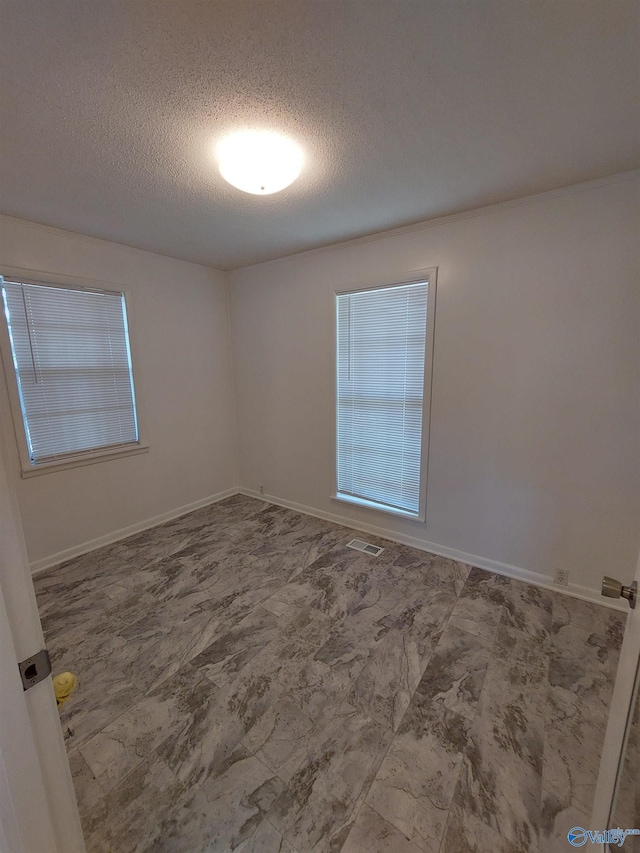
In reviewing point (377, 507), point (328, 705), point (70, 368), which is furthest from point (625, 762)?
point (70, 368)

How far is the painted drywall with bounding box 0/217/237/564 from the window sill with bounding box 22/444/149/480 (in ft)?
0.16

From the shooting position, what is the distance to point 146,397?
3264mm

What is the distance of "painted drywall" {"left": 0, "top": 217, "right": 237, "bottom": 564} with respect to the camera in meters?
2.62

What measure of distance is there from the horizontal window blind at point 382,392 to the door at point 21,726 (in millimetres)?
2560

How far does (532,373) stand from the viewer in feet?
7.44

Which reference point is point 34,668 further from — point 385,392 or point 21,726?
point 385,392

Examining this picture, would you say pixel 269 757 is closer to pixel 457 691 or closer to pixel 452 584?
pixel 457 691

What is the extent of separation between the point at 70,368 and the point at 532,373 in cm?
350

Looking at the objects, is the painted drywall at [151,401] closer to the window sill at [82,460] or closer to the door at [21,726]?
the window sill at [82,460]

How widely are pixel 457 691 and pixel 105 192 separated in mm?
3348

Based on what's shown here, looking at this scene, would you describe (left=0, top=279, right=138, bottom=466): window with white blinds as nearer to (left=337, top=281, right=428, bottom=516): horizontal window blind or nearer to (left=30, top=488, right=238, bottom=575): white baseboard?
(left=30, top=488, right=238, bottom=575): white baseboard

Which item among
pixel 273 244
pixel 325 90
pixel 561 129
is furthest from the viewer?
pixel 273 244

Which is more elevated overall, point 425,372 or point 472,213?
point 472,213

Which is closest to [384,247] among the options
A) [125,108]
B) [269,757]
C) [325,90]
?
[325,90]
